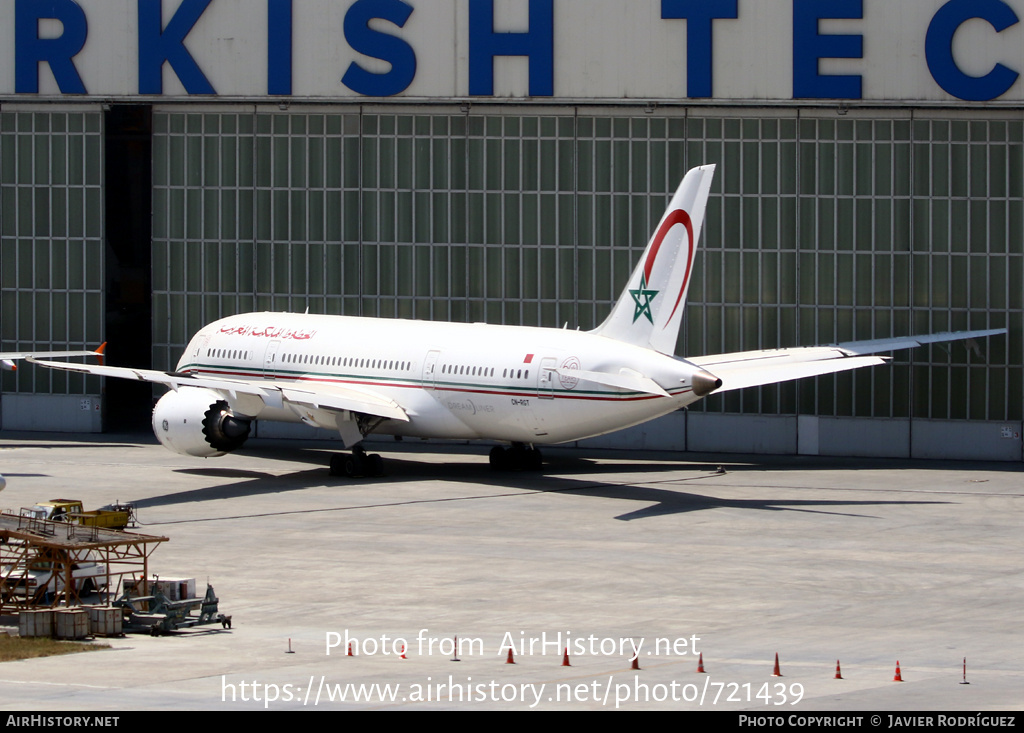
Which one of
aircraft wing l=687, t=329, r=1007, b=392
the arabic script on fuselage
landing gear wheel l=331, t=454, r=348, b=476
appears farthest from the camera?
the arabic script on fuselage

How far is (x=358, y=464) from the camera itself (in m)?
51.9

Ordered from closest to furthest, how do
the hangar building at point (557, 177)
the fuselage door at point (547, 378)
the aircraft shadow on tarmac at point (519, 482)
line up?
the aircraft shadow on tarmac at point (519, 482)
the fuselage door at point (547, 378)
the hangar building at point (557, 177)

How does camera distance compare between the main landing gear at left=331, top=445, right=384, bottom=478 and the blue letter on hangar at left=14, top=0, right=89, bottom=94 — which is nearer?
the main landing gear at left=331, top=445, right=384, bottom=478

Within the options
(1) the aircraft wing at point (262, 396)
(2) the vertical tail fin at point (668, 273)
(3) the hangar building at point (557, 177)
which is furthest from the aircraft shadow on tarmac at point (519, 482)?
(3) the hangar building at point (557, 177)

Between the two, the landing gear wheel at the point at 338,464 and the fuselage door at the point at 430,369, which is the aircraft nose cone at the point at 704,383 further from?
the landing gear wheel at the point at 338,464

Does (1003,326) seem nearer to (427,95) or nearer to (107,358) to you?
(427,95)

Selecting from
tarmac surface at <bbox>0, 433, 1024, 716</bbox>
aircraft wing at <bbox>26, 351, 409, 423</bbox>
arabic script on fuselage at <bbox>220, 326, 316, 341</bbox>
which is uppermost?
arabic script on fuselage at <bbox>220, 326, 316, 341</bbox>

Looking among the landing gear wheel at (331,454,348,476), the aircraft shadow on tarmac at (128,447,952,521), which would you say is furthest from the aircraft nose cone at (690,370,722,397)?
the landing gear wheel at (331,454,348,476)

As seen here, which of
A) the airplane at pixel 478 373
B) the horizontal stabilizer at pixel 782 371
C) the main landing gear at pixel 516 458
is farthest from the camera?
the main landing gear at pixel 516 458

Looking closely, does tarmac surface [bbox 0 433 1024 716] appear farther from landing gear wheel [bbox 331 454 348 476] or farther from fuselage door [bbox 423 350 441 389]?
fuselage door [bbox 423 350 441 389]

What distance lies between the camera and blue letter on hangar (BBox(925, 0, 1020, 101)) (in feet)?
191

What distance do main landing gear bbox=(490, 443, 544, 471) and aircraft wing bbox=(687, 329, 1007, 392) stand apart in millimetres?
6307

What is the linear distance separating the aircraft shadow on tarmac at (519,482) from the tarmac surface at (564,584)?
0.59ft

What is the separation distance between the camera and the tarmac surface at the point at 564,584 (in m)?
23.5
